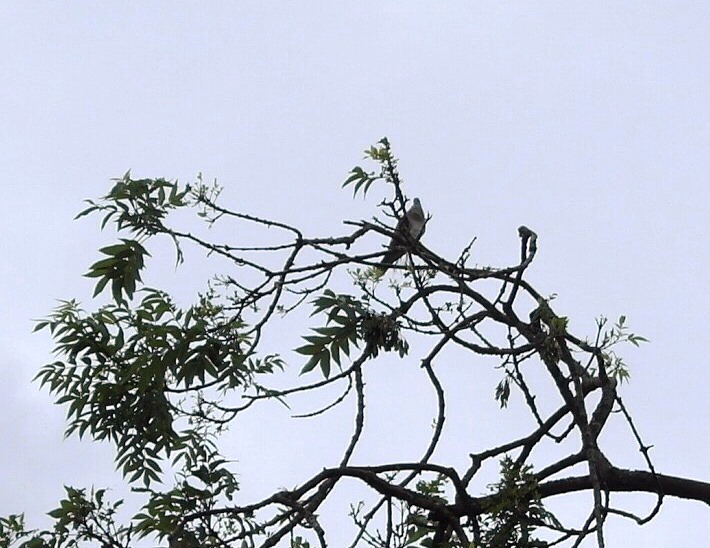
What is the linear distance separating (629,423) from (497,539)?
600 mm

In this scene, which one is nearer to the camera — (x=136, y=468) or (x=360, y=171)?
(x=360, y=171)

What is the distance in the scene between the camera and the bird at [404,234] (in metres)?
3.05

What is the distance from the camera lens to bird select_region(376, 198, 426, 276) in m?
3.05

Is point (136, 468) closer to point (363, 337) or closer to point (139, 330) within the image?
point (139, 330)

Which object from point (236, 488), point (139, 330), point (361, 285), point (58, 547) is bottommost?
point (58, 547)

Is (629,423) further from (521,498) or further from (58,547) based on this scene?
(58,547)

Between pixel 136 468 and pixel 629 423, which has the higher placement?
pixel 629 423

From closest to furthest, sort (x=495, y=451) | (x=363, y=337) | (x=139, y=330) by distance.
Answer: (x=363, y=337), (x=139, y=330), (x=495, y=451)

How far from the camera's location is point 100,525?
3.52 metres

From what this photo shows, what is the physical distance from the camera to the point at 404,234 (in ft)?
9.87

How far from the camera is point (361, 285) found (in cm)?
326

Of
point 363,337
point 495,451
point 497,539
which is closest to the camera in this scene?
point 497,539

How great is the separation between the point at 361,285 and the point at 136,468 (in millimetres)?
940

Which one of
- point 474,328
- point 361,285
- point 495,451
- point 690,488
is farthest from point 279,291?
point 690,488
